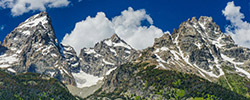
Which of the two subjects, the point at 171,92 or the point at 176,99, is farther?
the point at 171,92

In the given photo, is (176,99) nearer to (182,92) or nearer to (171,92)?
(182,92)

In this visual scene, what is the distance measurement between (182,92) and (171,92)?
226 inches

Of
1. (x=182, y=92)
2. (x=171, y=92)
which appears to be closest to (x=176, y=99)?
(x=182, y=92)

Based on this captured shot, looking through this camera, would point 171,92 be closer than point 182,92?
No

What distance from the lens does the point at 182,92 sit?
2189 centimetres

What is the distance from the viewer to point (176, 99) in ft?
74.3

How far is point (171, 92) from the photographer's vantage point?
27.5 metres

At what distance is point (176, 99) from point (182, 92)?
1.12 meters
